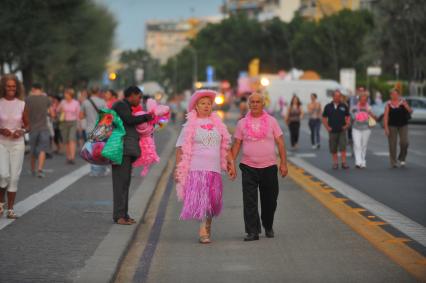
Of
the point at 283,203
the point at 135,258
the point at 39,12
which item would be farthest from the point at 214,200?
the point at 39,12

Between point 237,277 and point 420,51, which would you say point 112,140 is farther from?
point 420,51

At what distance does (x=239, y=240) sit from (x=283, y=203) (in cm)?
432

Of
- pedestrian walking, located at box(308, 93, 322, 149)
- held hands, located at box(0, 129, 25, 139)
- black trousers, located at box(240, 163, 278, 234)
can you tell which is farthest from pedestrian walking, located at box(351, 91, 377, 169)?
black trousers, located at box(240, 163, 278, 234)

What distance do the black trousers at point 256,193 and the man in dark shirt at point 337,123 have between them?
38.8 ft

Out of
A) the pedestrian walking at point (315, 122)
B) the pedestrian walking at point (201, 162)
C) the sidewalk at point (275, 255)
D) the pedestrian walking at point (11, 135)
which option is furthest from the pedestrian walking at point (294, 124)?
the pedestrian walking at point (201, 162)

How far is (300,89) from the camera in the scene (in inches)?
3071

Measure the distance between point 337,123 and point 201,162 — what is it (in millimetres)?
12566

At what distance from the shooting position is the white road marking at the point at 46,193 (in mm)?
14453

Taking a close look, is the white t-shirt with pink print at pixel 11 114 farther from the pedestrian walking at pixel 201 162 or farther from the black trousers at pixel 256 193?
the black trousers at pixel 256 193

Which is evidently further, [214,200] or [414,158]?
[414,158]

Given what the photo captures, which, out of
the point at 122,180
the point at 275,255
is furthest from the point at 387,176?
the point at 275,255

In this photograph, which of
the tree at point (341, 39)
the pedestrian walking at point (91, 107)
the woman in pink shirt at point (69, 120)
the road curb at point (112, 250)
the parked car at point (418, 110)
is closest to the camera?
the road curb at point (112, 250)

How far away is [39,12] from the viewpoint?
41.3 metres

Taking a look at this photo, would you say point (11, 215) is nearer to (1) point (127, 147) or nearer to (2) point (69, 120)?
(1) point (127, 147)
